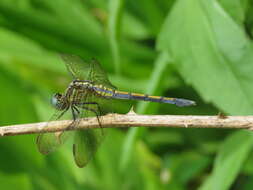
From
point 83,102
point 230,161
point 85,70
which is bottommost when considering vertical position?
point 230,161

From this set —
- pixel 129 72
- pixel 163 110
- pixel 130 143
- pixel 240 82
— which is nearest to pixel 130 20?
pixel 129 72

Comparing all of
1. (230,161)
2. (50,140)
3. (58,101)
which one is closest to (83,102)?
(58,101)

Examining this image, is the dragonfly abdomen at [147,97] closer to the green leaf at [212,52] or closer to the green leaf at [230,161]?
the green leaf at [212,52]

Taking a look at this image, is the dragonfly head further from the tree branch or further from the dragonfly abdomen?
the tree branch

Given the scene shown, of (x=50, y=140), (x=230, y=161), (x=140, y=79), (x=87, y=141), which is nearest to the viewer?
(x=50, y=140)

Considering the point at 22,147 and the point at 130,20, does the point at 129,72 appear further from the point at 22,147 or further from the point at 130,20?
the point at 22,147

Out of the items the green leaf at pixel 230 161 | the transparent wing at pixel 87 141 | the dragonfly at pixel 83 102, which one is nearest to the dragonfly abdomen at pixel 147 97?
the dragonfly at pixel 83 102

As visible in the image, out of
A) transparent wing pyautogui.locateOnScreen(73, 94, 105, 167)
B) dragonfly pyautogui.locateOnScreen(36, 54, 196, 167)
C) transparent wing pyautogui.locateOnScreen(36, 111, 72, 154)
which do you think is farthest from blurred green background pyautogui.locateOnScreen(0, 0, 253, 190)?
transparent wing pyautogui.locateOnScreen(36, 111, 72, 154)

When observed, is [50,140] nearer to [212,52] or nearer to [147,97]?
[147,97]
